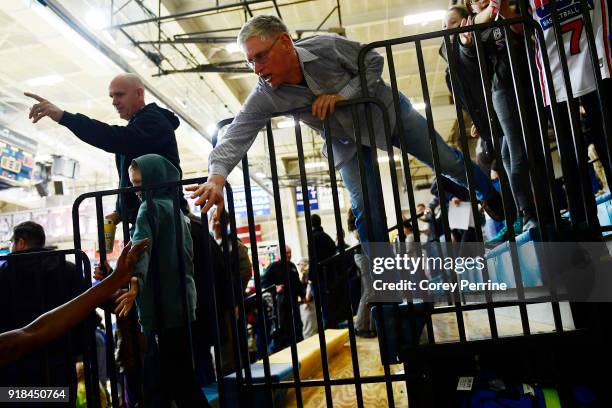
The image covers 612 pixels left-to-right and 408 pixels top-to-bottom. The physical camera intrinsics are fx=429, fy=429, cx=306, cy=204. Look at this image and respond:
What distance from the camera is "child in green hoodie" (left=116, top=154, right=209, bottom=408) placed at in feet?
5.73

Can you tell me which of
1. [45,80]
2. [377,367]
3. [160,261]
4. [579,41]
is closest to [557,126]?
[579,41]

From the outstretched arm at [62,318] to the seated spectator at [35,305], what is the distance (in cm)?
49

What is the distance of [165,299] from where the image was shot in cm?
179

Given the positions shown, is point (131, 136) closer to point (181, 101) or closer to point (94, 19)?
point (94, 19)

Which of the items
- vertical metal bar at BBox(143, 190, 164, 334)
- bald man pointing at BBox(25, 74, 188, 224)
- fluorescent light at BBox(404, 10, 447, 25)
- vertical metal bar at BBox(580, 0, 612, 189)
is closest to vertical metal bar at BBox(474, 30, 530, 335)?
vertical metal bar at BBox(580, 0, 612, 189)

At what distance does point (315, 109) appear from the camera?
172 centimetres

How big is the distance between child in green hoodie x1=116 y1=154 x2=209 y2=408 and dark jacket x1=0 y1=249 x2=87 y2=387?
42 centimetres

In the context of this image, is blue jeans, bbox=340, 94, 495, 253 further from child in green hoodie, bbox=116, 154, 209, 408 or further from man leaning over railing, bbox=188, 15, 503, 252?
child in green hoodie, bbox=116, 154, 209, 408

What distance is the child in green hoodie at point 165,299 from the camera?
1.75 m

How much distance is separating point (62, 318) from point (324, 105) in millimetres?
1201

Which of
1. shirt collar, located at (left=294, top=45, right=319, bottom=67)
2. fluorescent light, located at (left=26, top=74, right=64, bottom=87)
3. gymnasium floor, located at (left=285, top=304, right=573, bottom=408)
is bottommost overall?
gymnasium floor, located at (left=285, top=304, right=573, bottom=408)

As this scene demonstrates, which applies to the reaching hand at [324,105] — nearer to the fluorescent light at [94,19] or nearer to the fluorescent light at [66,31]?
the fluorescent light at [66,31]

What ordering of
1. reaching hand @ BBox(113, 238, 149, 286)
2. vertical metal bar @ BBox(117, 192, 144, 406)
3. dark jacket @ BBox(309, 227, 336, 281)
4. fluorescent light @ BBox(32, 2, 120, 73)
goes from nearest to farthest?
1. reaching hand @ BBox(113, 238, 149, 286)
2. vertical metal bar @ BBox(117, 192, 144, 406)
3. fluorescent light @ BBox(32, 2, 120, 73)
4. dark jacket @ BBox(309, 227, 336, 281)

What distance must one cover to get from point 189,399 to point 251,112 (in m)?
1.23
